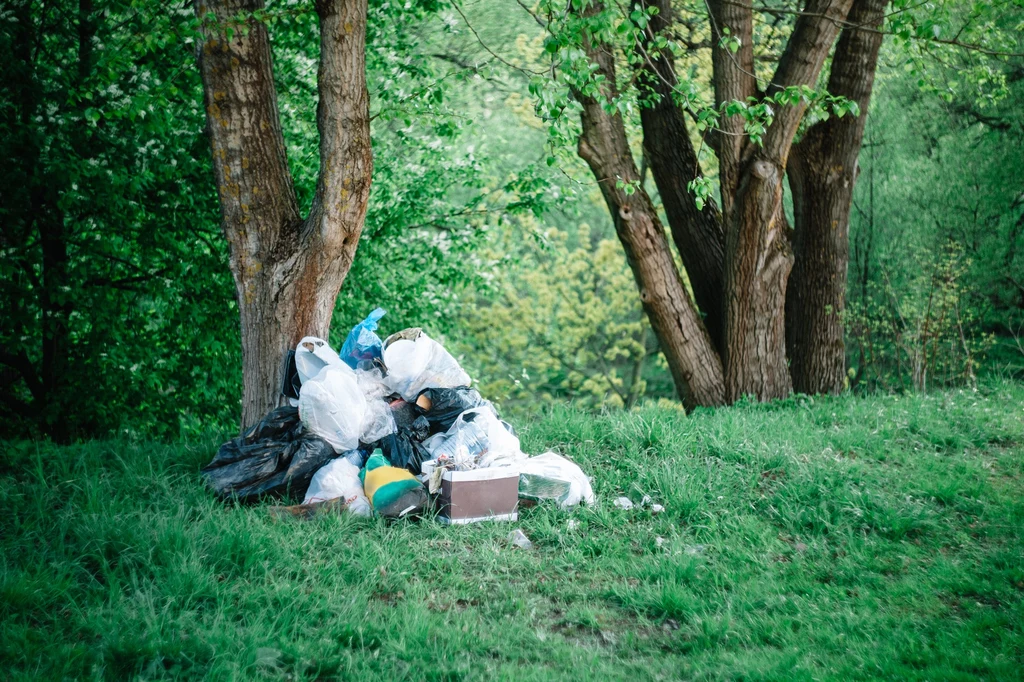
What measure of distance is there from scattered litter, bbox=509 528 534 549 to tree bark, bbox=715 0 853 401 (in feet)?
13.4

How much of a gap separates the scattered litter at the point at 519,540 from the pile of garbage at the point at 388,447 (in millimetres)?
220

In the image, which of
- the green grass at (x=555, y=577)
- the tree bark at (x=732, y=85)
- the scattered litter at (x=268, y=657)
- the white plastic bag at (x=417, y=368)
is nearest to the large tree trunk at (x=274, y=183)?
the white plastic bag at (x=417, y=368)

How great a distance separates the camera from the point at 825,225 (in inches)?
317

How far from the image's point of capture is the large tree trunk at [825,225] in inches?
310

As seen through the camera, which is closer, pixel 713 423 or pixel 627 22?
pixel 627 22

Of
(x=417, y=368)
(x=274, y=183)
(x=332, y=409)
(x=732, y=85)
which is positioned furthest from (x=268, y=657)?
(x=732, y=85)

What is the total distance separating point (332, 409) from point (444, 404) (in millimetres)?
722

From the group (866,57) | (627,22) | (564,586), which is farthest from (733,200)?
(564,586)

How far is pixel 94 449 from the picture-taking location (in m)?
5.34

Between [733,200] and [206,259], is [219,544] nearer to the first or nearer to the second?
[206,259]

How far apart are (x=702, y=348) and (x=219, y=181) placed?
15.9 ft

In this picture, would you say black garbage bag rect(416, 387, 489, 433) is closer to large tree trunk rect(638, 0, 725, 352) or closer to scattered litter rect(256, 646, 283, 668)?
scattered litter rect(256, 646, 283, 668)

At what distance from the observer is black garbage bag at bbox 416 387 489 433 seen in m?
4.95

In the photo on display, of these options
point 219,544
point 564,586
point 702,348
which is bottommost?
point 564,586
